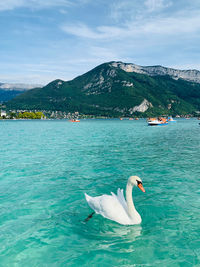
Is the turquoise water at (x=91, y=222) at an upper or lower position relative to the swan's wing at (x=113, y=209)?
lower

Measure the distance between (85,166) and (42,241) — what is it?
1159 centimetres

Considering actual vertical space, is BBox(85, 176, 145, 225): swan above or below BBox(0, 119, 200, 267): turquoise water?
above

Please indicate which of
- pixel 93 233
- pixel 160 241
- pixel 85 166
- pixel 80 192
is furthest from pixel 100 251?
pixel 85 166

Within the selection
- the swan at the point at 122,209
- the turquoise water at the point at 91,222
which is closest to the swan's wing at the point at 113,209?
the swan at the point at 122,209

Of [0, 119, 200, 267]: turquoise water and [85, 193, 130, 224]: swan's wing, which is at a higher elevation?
[85, 193, 130, 224]: swan's wing

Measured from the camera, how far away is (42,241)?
7664 mm

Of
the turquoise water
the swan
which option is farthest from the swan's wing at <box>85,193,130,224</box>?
the turquoise water

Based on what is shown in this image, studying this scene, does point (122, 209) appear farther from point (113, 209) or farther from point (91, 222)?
point (91, 222)

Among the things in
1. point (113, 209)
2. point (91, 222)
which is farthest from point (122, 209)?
point (91, 222)

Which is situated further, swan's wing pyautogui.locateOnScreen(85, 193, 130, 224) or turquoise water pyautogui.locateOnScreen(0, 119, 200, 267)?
swan's wing pyautogui.locateOnScreen(85, 193, 130, 224)

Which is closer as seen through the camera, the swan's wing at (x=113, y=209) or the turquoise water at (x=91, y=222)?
the turquoise water at (x=91, y=222)

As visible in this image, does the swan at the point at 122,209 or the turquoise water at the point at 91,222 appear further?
the swan at the point at 122,209

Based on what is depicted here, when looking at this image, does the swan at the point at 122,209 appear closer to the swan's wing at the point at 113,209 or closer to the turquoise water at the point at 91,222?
the swan's wing at the point at 113,209

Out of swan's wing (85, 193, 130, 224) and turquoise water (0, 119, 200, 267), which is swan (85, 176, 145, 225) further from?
turquoise water (0, 119, 200, 267)
